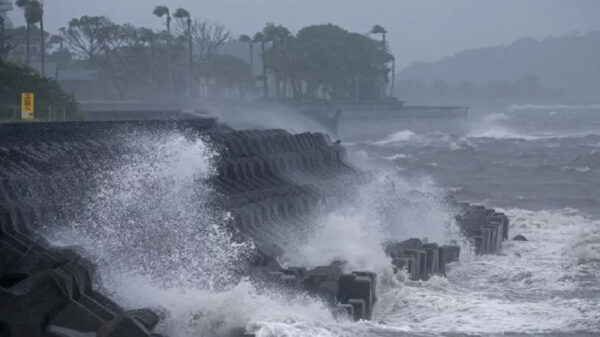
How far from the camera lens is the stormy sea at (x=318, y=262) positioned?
10.5 meters

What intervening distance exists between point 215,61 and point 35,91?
45158 millimetres

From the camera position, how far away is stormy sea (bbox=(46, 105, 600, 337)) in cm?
1049

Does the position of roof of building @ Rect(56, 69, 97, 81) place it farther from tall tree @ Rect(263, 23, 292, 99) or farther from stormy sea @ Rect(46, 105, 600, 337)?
stormy sea @ Rect(46, 105, 600, 337)

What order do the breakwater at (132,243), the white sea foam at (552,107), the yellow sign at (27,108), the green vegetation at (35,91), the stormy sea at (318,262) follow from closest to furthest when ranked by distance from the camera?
1. the breakwater at (132,243)
2. the stormy sea at (318,262)
3. the yellow sign at (27,108)
4. the green vegetation at (35,91)
5. the white sea foam at (552,107)

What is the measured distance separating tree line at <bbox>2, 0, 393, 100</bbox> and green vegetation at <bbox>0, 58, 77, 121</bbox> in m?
24.2

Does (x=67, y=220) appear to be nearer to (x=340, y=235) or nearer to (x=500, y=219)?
(x=340, y=235)

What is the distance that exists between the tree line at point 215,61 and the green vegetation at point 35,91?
24.2m

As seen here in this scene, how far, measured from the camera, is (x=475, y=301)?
13406 millimetres

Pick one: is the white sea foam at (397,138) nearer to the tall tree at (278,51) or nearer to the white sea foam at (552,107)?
the tall tree at (278,51)

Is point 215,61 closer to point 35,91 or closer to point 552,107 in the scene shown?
point 35,91

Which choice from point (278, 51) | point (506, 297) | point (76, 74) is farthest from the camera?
point (278, 51)

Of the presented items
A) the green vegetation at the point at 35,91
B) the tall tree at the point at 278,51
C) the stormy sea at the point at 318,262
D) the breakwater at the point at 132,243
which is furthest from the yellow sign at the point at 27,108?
the tall tree at the point at 278,51

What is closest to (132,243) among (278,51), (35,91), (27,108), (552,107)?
(27,108)

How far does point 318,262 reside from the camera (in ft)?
49.4
